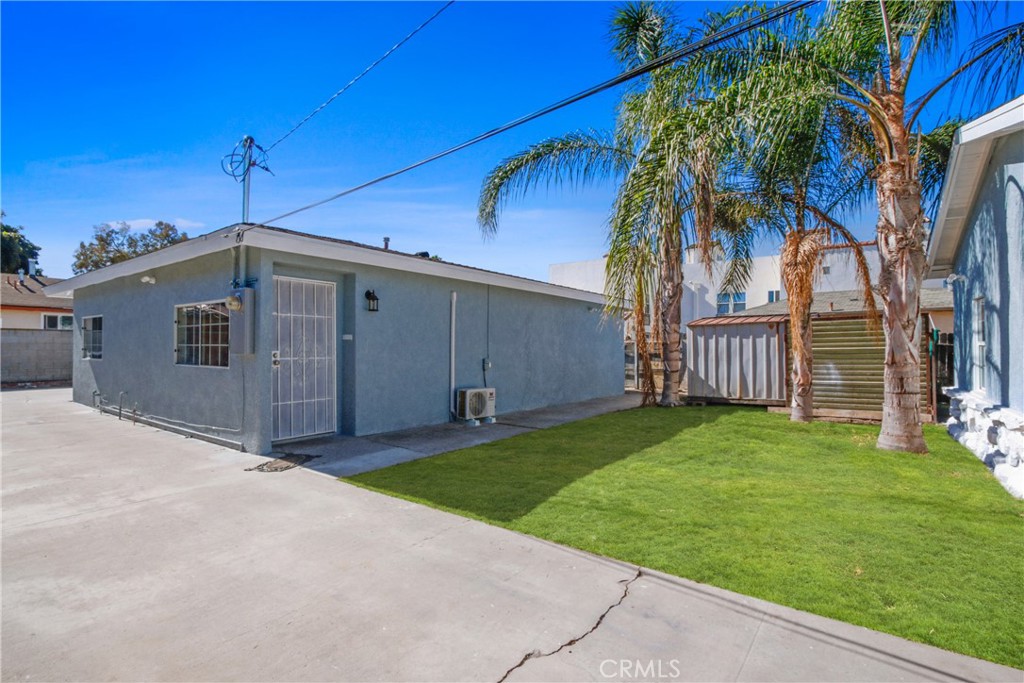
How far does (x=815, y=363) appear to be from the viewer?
10.6 metres

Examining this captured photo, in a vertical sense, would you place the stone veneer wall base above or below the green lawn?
above

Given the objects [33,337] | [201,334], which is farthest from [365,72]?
[33,337]

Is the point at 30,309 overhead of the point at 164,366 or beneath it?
overhead

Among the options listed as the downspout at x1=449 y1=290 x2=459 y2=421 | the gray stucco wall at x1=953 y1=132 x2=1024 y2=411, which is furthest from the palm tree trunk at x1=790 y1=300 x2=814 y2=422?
the downspout at x1=449 y1=290 x2=459 y2=421

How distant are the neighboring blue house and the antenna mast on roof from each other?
10910mm

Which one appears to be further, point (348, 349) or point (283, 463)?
Answer: point (348, 349)

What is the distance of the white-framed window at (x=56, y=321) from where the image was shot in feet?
71.0

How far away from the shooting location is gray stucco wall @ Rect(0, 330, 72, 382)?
17.8 meters

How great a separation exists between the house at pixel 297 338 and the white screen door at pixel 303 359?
0.7 inches

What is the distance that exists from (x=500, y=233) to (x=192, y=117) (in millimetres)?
5979

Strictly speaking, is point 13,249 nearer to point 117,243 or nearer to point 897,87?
point 117,243

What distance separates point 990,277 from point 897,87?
287cm

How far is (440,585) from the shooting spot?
3.44 meters

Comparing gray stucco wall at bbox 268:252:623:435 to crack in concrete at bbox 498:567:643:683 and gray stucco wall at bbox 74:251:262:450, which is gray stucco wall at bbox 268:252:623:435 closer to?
gray stucco wall at bbox 74:251:262:450
